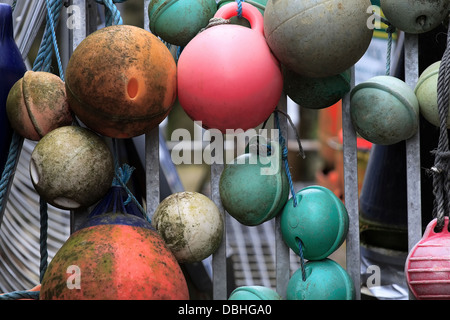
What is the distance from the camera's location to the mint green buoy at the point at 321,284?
1900 mm

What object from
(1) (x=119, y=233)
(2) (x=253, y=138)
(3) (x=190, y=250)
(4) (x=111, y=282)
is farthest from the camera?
(2) (x=253, y=138)

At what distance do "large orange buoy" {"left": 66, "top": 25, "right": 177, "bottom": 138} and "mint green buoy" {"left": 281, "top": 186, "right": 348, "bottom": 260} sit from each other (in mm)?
548

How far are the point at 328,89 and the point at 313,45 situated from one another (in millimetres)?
277

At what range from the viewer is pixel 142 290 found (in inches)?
64.5

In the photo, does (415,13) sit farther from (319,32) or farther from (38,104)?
(38,104)

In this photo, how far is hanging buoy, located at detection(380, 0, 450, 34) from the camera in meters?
1.93

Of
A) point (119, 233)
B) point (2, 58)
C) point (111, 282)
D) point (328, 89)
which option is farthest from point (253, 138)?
point (2, 58)

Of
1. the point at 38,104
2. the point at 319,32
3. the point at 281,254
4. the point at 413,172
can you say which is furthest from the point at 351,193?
the point at 38,104

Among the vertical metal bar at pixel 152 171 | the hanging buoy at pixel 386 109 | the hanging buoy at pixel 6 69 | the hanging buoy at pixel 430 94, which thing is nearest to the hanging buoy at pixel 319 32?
the hanging buoy at pixel 386 109

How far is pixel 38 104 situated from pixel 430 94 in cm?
126

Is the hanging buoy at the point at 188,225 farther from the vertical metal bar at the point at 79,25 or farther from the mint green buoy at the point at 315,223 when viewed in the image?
the vertical metal bar at the point at 79,25

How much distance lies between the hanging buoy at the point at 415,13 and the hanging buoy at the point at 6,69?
1.26m

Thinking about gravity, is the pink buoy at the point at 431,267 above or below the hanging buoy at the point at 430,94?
below
